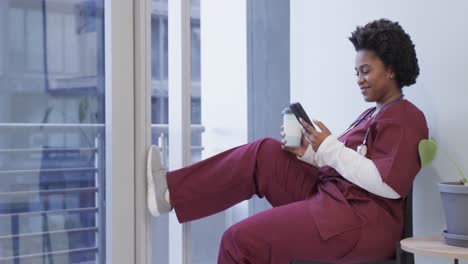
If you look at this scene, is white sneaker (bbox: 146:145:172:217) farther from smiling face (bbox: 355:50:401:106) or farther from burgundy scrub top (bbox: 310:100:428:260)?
smiling face (bbox: 355:50:401:106)

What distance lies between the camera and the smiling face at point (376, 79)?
76.2 inches

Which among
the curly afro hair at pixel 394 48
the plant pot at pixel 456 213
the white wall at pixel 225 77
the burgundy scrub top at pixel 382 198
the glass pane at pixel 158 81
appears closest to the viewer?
the plant pot at pixel 456 213

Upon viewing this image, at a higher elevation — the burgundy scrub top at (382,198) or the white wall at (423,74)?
the white wall at (423,74)

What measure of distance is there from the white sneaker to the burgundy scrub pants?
4 centimetres

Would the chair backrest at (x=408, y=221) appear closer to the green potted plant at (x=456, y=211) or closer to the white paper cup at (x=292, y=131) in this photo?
the green potted plant at (x=456, y=211)

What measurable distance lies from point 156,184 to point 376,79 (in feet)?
2.77

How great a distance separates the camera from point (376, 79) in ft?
6.35

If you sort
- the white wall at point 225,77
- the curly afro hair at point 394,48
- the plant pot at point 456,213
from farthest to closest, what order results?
the white wall at point 225,77 → the curly afro hair at point 394,48 → the plant pot at point 456,213

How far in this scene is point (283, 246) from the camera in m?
1.80

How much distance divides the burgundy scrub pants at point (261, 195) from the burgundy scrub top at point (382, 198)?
53 millimetres

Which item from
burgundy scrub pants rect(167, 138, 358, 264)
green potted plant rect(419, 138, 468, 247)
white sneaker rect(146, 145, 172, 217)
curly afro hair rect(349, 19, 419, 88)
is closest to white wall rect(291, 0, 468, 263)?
curly afro hair rect(349, 19, 419, 88)

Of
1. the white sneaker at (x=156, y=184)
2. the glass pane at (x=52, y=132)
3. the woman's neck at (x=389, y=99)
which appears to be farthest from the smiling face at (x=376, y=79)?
the glass pane at (x=52, y=132)

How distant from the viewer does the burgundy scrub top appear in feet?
5.77

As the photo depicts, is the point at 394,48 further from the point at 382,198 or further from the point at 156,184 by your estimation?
the point at 156,184
